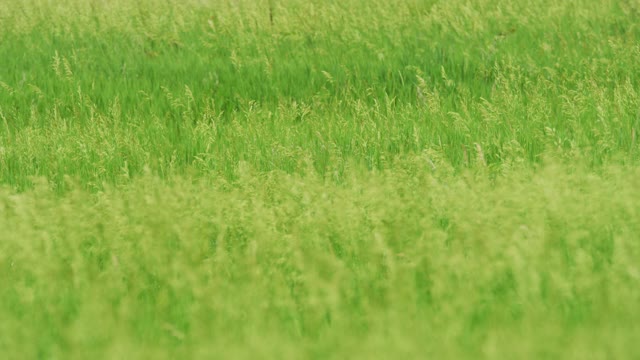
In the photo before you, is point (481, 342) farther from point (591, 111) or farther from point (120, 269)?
point (591, 111)

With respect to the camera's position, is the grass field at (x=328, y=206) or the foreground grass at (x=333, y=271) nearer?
the foreground grass at (x=333, y=271)

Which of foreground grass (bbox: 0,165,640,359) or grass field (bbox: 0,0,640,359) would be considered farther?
grass field (bbox: 0,0,640,359)

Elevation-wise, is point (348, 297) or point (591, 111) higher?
point (348, 297)

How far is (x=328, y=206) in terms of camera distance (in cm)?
382

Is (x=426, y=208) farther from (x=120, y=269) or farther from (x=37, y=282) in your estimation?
(x=37, y=282)

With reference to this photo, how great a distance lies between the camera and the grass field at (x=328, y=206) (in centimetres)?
288

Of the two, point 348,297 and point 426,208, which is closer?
point 348,297

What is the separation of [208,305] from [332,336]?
1.67 feet

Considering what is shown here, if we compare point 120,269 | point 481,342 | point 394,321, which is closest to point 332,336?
point 394,321

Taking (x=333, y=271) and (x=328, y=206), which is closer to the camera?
(x=333, y=271)

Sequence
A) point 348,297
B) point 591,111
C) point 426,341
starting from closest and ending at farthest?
point 426,341, point 348,297, point 591,111

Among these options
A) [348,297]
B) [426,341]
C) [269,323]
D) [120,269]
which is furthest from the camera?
[120,269]

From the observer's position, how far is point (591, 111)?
5.77 metres

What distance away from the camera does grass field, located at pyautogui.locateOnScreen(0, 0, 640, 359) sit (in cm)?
288
